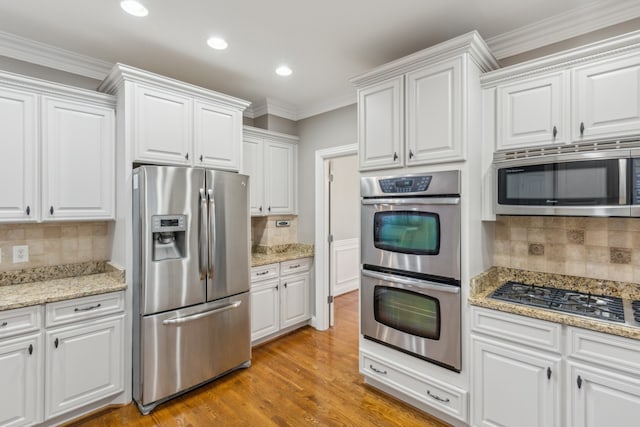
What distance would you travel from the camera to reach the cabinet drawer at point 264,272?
329 centimetres

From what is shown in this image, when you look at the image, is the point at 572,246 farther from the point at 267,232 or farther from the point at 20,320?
the point at 20,320

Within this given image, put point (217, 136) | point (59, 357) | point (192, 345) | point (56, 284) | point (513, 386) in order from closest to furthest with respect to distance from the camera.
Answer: point (513, 386) → point (59, 357) → point (56, 284) → point (192, 345) → point (217, 136)

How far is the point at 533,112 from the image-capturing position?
6.76 ft

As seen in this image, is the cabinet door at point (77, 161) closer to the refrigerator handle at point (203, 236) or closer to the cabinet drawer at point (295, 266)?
the refrigerator handle at point (203, 236)

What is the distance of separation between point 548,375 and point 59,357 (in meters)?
2.98

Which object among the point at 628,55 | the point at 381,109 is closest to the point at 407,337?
the point at 381,109

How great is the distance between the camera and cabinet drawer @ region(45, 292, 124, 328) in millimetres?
2094

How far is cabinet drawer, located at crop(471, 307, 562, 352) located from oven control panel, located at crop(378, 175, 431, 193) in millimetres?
856

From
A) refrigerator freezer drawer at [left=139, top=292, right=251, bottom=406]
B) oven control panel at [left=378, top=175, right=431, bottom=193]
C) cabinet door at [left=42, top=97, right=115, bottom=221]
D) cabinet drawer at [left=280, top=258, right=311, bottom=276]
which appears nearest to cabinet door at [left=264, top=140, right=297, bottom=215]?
cabinet drawer at [left=280, top=258, right=311, bottom=276]

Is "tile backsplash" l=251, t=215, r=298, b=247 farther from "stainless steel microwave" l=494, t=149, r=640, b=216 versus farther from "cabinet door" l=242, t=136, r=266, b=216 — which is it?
"stainless steel microwave" l=494, t=149, r=640, b=216

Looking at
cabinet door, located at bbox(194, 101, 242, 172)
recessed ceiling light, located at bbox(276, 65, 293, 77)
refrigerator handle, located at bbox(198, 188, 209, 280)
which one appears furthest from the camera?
recessed ceiling light, located at bbox(276, 65, 293, 77)

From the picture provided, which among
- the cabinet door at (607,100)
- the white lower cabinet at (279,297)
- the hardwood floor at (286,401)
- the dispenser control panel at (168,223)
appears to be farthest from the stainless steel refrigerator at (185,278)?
the cabinet door at (607,100)

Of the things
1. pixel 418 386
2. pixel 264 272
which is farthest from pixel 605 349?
pixel 264 272

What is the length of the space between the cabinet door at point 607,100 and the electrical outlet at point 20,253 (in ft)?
12.7
